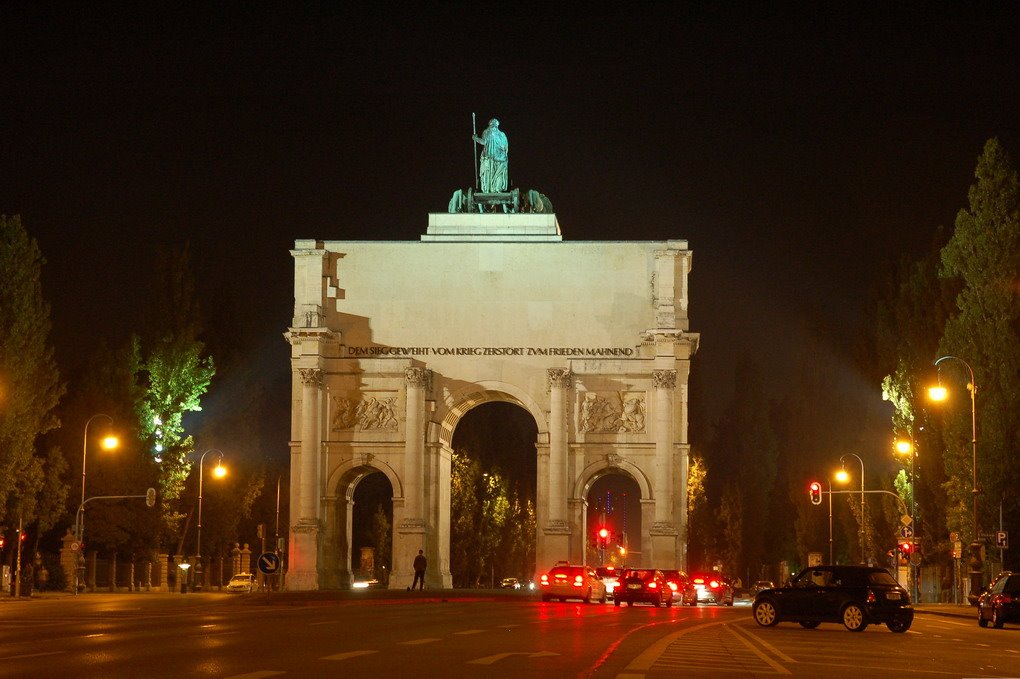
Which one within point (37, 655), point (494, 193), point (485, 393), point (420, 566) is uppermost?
point (494, 193)

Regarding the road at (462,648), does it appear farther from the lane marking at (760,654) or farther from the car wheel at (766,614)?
the car wheel at (766,614)

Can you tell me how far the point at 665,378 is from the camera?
6919cm

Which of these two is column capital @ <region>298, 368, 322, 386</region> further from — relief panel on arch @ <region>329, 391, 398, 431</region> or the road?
the road

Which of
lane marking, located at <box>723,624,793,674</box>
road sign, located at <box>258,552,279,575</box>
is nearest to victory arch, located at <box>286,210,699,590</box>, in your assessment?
road sign, located at <box>258,552,279,575</box>

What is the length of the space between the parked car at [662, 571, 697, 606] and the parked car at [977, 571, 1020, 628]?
1835 centimetres

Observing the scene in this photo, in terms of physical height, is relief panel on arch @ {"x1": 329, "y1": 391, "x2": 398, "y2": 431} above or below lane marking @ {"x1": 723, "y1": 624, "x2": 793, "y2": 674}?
above

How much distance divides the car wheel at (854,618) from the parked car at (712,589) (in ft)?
107

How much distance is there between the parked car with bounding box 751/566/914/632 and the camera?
33.4m

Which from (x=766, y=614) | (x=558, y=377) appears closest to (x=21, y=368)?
(x=558, y=377)

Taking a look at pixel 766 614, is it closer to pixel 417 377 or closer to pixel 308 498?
pixel 417 377

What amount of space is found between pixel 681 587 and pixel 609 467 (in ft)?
34.8

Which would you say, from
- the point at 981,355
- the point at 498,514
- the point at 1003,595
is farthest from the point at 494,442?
the point at 1003,595

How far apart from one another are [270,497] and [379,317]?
116 feet

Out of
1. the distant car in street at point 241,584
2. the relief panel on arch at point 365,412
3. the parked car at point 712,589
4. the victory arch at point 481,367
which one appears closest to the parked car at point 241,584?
the distant car in street at point 241,584
